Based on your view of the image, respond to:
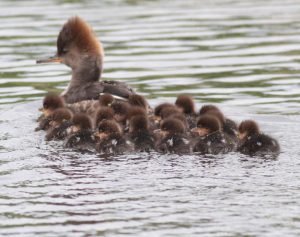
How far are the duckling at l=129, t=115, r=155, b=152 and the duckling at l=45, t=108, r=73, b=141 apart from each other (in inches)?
26.9

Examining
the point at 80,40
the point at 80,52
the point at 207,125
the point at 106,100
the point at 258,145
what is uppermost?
the point at 80,40

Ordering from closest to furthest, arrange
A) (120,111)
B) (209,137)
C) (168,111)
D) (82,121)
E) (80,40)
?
(209,137) → (82,121) → (168,111) → (120,111) → (80,40)

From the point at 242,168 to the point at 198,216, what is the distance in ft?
4.70

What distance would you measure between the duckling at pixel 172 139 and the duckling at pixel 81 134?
62 cm

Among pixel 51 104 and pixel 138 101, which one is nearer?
pixel 138 101

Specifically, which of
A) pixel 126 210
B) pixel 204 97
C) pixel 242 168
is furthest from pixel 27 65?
pixel 126 210

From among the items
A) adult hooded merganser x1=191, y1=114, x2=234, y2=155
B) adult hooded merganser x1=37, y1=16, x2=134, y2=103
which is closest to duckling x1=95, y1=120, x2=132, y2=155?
adult hooded merganser x1=191, y1=114, x2=234, y2=155

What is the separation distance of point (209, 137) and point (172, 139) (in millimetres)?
320

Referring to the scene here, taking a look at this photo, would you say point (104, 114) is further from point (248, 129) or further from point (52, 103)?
point (248, 129)

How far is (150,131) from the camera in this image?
913 cm

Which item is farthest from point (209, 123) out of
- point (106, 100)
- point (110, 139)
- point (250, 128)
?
point (106, 100)

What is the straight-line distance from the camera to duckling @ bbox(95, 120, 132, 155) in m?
8.77

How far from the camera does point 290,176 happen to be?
307 inches

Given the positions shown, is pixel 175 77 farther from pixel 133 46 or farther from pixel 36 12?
pixel 36 12
